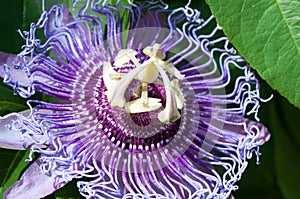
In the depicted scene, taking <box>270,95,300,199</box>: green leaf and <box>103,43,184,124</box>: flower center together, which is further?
<box>270,95,300,199</box>: green leaf

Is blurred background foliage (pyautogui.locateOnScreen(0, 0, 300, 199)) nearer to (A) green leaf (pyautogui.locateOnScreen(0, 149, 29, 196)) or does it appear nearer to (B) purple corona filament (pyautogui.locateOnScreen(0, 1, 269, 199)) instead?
(B) purple corona filament (pyautogui.locateOnScreen(0, 1, 269, 199))

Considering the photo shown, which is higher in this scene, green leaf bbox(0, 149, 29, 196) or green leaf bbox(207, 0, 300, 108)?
green leaf bbox(207, 0, 300, 108)

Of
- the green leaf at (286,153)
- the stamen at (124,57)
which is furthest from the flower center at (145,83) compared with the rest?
the green leaf at (286,153)

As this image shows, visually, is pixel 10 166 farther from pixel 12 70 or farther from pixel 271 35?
pixel 271 35

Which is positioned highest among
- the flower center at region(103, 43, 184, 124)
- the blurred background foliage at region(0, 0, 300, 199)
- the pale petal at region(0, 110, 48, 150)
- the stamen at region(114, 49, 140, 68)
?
the stamen at region(114, 49, 140, 68)

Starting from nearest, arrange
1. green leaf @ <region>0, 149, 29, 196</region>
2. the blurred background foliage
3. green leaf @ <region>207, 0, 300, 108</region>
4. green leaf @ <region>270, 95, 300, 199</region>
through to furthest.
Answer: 1. green leaf @ <region>207, 0, 300, 108</region>
2. green leaf @ <region>0, 149, 29, 196</region>
3. the blurred background foliage
4. green leaf @ <region>270, 95, 300, 199</region>

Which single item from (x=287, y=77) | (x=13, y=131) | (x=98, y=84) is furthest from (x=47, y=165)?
(x=287, y=77)

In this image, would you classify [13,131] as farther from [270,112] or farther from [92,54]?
[270,112]

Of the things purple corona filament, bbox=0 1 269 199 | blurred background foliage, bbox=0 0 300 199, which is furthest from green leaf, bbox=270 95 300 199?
purple corona filament, bbox=0 1 269 199
